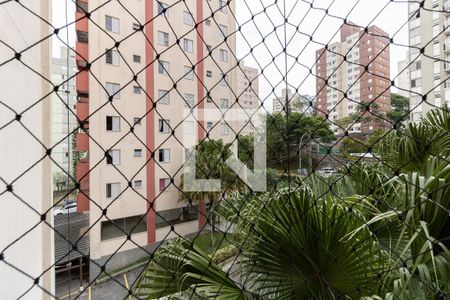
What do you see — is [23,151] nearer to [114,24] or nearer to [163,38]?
[163,38]

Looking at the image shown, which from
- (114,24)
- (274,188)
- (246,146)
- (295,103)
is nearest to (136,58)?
(114,24)

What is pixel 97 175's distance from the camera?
436 cm

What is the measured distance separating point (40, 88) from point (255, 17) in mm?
609

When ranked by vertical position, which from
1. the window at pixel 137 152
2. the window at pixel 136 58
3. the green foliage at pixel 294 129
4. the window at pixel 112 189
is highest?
the window at pixel 136 58

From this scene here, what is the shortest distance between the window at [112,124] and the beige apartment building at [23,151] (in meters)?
3.52

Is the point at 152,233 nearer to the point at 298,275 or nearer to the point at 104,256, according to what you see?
the point at 104,256

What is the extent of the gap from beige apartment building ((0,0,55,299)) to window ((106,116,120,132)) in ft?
11.5

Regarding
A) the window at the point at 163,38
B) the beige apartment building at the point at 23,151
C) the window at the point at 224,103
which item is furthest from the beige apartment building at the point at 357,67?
the window at the point at 163,38

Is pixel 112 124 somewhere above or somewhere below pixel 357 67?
above

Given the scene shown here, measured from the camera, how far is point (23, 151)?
0.63 metres

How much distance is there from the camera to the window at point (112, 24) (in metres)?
4.57

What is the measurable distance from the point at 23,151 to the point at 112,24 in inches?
186

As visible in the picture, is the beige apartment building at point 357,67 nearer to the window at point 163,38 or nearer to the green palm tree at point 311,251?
the green palm tree at point 311,251

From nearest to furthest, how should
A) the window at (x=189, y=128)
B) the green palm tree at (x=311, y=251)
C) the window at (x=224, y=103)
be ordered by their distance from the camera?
the green palm tree at (x=311, y=251) < the window at (x=224, y=103) < the window at (x=189, y=128)
